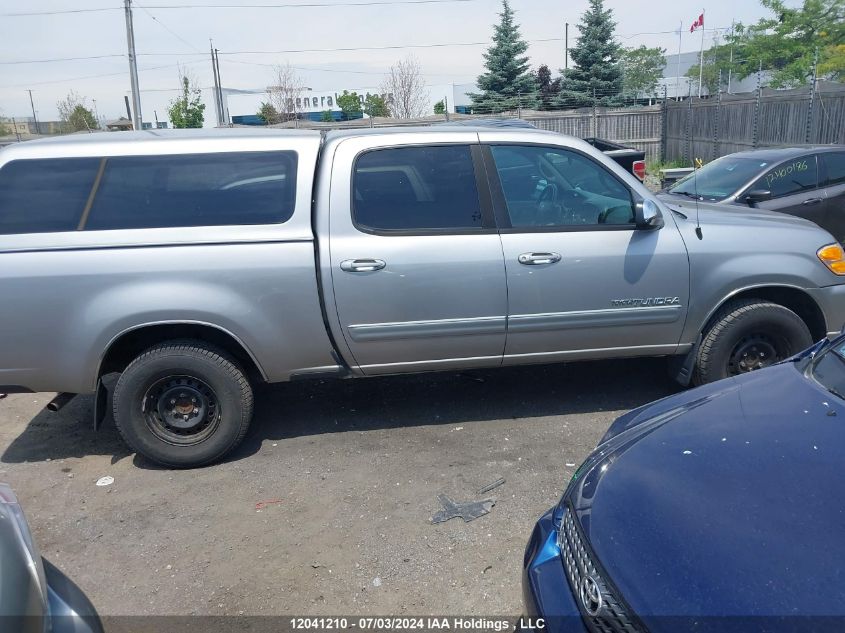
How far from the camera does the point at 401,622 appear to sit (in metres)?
2.97

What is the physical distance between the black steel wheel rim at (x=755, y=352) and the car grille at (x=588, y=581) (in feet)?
9.25

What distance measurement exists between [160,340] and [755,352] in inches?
153

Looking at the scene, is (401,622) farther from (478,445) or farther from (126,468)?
(126,468)

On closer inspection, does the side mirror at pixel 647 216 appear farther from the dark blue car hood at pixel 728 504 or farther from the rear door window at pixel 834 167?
the rear door window at pixel 834 167

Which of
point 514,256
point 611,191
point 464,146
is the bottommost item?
point 514,256

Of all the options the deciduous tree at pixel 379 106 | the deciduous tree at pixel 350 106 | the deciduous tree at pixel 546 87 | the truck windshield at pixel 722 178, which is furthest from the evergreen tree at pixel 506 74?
the truck windshield at pixel 722 178

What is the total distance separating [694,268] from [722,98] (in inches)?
692

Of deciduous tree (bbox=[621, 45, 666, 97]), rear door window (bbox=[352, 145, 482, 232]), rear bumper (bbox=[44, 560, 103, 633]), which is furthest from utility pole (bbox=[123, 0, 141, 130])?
deciduous tree (bbox=[621, 45, 666, 97])

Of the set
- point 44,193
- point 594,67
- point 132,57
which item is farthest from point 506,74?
point 44,193

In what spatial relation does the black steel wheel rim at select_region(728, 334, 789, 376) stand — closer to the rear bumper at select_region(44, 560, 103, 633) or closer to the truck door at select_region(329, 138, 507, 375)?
the truck door at select_region(329, 138, 507, 375)

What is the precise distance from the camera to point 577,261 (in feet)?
14.4

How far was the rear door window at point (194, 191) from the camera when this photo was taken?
416cm

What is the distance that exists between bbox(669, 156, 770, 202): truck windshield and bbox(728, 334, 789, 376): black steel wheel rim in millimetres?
4091

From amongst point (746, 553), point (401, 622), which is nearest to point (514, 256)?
point (401, 622)
